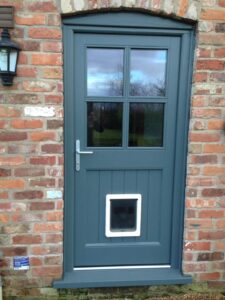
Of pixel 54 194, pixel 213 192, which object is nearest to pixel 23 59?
pixel 54 194

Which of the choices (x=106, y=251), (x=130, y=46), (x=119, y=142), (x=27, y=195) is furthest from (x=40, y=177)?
(x=130, y=46)

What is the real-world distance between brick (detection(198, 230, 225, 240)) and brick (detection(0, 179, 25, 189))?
139cm

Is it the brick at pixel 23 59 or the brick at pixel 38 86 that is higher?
the brick at pixel 23 59

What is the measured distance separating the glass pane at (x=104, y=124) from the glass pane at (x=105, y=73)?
0.32 feet

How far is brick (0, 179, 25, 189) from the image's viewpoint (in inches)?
89.8

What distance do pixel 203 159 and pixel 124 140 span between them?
0.60 m

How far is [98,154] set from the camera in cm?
242

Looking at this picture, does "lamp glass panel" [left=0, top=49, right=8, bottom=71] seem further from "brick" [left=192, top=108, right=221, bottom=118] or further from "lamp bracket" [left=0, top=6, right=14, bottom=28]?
"brick" [left=192, top=108, right=221, bottom=118]

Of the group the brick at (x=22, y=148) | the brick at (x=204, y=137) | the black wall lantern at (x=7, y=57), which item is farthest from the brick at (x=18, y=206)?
the brick at (x=204, y=137)

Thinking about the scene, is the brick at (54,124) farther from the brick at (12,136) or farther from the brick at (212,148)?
the brick at (212,148)

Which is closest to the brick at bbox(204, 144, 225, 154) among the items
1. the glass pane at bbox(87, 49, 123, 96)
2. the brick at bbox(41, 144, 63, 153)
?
the glass pane at bbox(87, 49, 123, 96)

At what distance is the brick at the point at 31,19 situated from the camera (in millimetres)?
2146

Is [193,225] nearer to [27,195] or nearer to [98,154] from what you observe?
[98,154]

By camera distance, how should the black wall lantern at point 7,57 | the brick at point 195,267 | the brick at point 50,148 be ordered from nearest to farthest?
the black wall lantern at point 7,57 → the brick at point 50,148 → the brick at point 195,267
